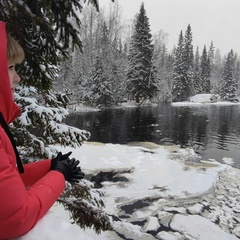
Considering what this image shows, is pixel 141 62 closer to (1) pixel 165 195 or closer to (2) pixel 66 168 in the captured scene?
(1) pixel 165 195

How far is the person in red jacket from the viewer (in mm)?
1155

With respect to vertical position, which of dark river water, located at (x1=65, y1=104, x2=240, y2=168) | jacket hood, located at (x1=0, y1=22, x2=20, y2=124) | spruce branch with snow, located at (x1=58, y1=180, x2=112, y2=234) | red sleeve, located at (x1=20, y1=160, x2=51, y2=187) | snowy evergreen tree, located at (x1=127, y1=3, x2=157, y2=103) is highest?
snowy evergreen tree, located at (x1=127, y1=3, x2=157, y2=103)

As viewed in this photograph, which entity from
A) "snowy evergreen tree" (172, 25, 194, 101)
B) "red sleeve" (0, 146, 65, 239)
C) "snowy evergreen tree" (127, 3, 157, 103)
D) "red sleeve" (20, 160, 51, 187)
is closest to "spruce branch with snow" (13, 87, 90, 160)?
"red sleeve" (20, 160, 51, 187)

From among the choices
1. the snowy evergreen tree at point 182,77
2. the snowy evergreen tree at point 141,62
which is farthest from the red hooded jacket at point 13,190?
the snowy evergreen tree at point 182,77

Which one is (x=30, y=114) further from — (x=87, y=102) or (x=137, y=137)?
(x=87, y=102)

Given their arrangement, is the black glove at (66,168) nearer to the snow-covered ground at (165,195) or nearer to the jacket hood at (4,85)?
the jacket hood at (4,85)

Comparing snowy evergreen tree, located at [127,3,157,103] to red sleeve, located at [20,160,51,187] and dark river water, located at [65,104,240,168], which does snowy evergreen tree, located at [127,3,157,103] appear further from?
red sleeve, located at [20,160,51,187]

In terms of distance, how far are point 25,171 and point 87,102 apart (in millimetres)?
36222

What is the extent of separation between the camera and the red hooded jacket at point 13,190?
3.77 ft

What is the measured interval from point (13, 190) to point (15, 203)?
59 millimetres

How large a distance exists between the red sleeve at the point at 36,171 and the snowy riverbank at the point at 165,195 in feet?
11.1

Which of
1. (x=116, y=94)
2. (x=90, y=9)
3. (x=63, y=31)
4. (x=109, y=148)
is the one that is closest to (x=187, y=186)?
(x=109, y=148)

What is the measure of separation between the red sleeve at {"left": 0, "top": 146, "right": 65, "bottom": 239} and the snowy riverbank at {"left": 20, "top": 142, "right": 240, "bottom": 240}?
390 cm

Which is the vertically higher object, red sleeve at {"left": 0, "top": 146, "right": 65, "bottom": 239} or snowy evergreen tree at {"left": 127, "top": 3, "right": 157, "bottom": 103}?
snowy evergreen tree at {"left": 127, "top": 3, "right": 157, "bottom": 103}
